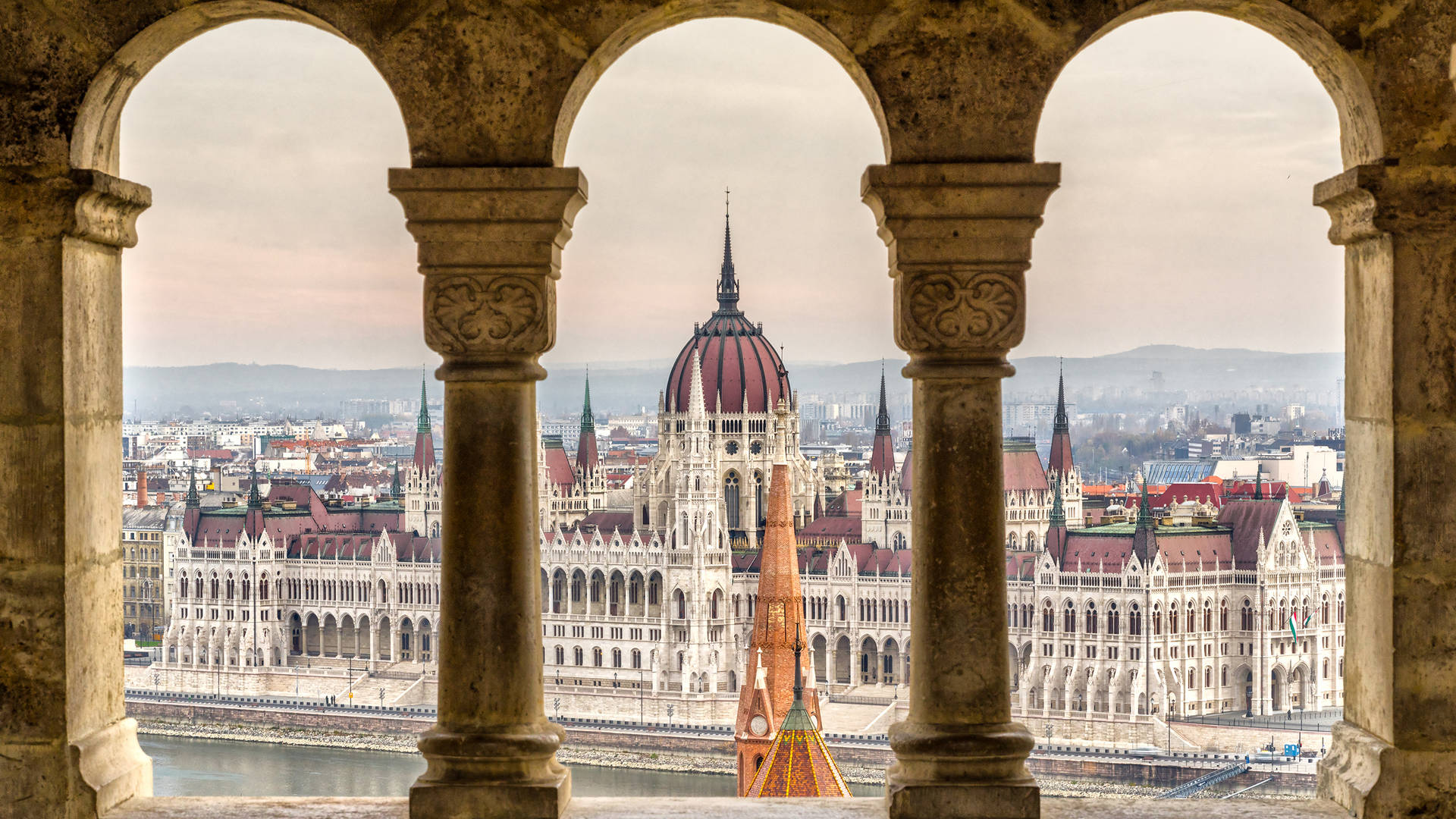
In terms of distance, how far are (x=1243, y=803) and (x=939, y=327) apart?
1.32 metres

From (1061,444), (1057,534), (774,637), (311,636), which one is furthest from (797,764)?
(311,636)

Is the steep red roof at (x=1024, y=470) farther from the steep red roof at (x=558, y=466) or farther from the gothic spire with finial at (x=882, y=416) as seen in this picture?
the steep red roof at (x=558, y=466)

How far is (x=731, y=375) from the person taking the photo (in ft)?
232

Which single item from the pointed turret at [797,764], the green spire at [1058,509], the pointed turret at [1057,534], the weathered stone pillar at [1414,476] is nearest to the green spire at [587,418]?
the green spire at [1058,509]

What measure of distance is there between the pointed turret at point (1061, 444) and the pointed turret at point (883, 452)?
6834mm

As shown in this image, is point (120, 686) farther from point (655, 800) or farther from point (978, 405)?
point (978, 405)

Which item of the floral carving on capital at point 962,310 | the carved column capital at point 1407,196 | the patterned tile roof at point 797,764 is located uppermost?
the carved column capital at point 1407,196

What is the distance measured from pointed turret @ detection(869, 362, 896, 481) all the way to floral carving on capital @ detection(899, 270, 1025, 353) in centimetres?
6249

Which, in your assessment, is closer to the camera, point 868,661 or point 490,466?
point 490,466

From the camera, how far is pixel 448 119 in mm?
3406

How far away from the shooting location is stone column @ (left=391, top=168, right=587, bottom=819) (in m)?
3.39

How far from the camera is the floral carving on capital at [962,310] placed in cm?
335

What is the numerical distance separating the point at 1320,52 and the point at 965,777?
1.76 m

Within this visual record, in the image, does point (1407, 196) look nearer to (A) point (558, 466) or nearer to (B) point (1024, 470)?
(B) point (1024, 470)
